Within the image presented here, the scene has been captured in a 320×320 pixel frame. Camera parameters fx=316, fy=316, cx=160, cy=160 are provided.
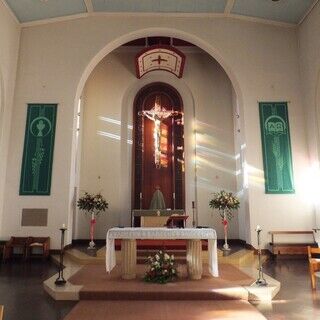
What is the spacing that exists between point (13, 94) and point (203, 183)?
6.73 metres

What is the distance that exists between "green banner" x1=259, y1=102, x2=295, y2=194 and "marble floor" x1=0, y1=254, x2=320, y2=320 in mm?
2462

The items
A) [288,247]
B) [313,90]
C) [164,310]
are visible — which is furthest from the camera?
[313,90]

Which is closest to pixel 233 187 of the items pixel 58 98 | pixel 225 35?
pixel 225 35

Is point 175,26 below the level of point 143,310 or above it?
above

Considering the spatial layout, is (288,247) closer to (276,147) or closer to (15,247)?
(276,147)

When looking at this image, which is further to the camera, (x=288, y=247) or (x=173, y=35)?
(x=173, y=35)

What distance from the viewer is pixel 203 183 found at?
439 inches

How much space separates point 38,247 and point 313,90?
28.3ft

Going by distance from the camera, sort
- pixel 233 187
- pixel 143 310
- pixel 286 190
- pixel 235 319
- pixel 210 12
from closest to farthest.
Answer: pixel 235 319 < pixel 143 310 < pixel 286 190 < pixel 210 12 < pixel 233 187

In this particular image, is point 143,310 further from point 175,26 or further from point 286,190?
point 175,26

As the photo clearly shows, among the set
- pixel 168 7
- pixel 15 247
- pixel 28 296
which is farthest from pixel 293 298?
pixel 168 7

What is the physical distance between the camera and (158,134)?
11508 millimetres

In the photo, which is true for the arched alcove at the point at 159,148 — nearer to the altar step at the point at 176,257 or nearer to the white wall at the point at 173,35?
the white wall at the point at 173,35

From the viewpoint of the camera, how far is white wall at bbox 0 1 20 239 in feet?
28.6
